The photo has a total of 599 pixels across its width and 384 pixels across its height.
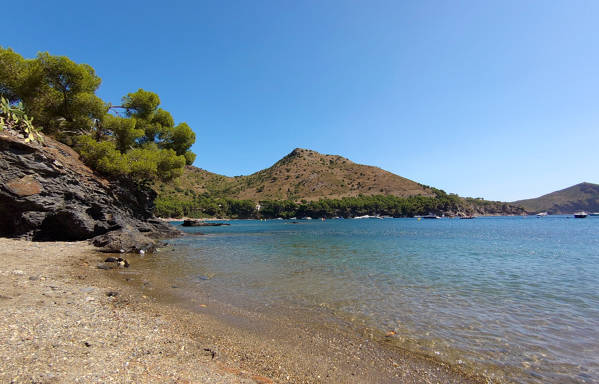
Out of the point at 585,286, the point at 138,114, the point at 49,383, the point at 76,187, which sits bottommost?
the point at 585,286

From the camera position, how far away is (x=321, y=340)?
275 inches

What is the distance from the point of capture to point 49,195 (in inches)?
797

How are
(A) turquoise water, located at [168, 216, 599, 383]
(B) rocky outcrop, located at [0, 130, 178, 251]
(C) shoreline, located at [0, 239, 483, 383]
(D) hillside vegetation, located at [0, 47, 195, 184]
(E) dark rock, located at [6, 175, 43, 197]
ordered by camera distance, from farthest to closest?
1. (D) hillside vegetation, located at [0, 47, 195, 184]
2. (B) rocky outcrop, located at [0, 130, 178, 251]
3. (E) dark rock, located at [6, 175, 43, 197]
4. (A) turquoise water, located at [168, 216, 599, 383]
5. (C) shoreline, located at [0, 239, 483, 383]

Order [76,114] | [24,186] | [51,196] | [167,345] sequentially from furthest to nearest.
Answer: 1. [76,114]
2. [51,196]
3. [24,186]
4. [167,345]

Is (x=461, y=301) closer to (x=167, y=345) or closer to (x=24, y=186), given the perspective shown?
(x=167, y=345)

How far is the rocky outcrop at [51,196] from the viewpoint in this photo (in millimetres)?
18375

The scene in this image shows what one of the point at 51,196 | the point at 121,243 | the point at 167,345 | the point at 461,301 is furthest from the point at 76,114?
the point at 461,301

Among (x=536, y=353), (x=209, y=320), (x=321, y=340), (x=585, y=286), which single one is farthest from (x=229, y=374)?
(x=585, y=286)

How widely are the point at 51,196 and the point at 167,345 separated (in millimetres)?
22107

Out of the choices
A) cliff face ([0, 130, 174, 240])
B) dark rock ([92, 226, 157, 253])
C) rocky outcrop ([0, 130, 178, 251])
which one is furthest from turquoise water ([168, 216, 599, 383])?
cliff face ([0, 130, 174, 240])

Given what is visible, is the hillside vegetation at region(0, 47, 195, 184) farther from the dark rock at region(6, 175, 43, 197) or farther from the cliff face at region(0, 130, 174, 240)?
the dark rock at region(6, 175, 43, 197)

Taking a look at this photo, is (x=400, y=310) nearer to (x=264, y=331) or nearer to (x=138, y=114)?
(x=264, y=331)

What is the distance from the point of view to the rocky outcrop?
1838cm

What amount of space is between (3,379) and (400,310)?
968 centimetres
